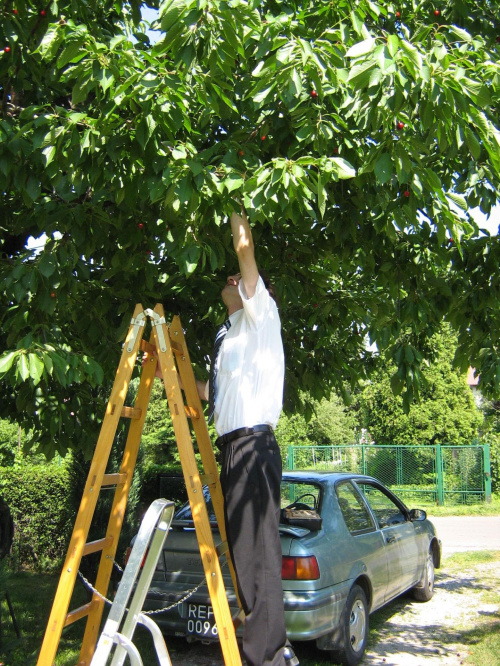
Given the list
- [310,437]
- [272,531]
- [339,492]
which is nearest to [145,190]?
[272,531]

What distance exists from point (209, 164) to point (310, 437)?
2597cm

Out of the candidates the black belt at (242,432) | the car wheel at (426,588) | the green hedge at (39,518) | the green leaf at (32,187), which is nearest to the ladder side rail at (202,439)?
the black belt at (242,432)

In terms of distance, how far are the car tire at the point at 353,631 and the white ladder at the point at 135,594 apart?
125 inches

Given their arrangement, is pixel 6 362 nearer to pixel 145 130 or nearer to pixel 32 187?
pixel 32 187

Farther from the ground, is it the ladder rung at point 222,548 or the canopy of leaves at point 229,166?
the canopy of leaves at point 229,166

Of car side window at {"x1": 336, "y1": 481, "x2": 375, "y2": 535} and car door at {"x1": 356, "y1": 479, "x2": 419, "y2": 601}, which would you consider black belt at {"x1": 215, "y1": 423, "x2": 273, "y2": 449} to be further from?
car door at {"x1": 356, "y1": 479, "x2": 419, "y2": 601}

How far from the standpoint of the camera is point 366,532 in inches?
256

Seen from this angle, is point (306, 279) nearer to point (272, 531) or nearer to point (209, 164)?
point (209, 164)

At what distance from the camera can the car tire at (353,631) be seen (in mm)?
5629

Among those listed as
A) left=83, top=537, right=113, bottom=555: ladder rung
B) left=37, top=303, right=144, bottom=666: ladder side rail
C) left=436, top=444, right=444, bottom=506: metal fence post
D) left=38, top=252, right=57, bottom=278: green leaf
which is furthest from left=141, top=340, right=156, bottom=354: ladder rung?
left=436, top=444, right=444, bottom=506: metal fence post

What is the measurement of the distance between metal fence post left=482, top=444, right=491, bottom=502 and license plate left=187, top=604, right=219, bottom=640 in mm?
15420

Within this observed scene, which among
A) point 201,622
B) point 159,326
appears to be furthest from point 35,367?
point 201,622

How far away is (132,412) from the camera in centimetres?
384

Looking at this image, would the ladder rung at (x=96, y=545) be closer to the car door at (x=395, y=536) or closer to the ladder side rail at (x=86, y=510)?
the ladder side rail at (x=86, y=510)
